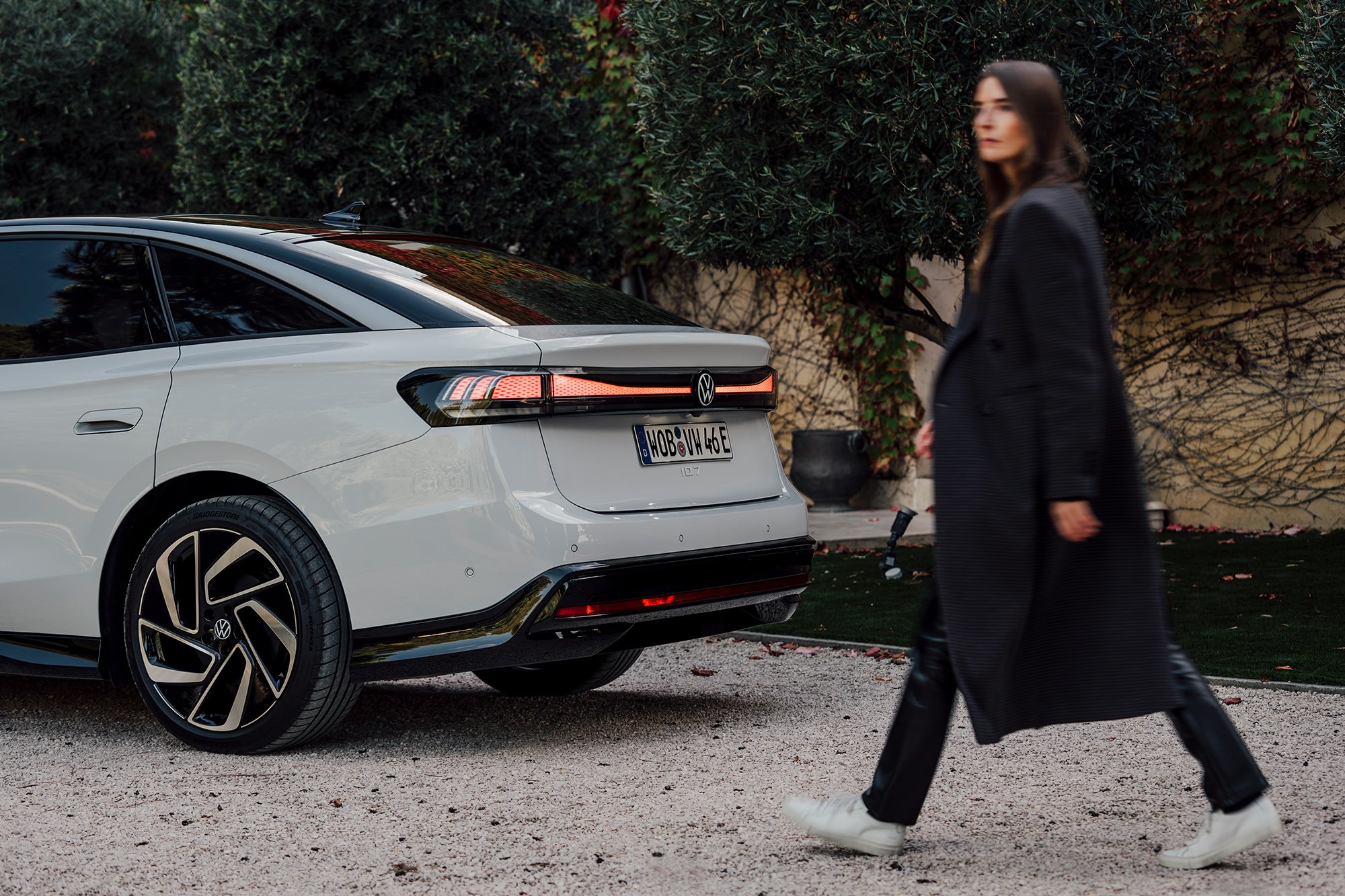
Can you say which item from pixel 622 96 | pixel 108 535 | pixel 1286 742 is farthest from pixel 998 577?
pixel 622 96

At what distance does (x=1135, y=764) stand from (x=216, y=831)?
8.06ft

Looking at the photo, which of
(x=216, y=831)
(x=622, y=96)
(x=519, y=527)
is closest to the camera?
(x=216, y=831)

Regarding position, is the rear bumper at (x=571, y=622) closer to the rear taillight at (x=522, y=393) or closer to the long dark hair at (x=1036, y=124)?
the rear taillight at (x=522, y=393)

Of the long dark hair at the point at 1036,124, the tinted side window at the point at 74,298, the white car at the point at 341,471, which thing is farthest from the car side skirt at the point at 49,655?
the long dark hair at the point at 1036,124

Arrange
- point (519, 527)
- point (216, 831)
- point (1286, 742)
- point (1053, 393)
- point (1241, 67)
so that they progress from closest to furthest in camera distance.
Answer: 1. point (1053, 393)
2. point (216, 831)
3. point (519, 527)
4. point (1286, 742)
5. point (1241, 67)

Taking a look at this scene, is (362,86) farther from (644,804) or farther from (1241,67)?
(644,804)

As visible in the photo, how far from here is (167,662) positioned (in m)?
4.52

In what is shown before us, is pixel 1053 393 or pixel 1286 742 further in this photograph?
pixel 1286 742

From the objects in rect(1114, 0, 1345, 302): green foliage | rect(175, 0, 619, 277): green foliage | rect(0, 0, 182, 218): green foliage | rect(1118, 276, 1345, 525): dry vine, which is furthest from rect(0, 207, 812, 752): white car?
rect(0, 0, 182, 218): green foliage

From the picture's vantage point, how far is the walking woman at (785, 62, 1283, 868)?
9.61ft

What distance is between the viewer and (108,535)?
455 cm

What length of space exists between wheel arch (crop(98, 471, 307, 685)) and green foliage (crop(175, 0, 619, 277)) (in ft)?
20.9

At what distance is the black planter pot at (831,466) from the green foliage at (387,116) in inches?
120

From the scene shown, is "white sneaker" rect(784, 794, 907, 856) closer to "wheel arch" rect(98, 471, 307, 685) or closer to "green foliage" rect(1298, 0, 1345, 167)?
"wheel arch" rect(98, 471, 307, 685)
